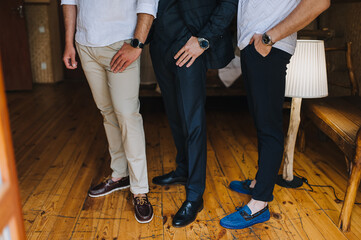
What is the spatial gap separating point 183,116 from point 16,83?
3757 millimetres

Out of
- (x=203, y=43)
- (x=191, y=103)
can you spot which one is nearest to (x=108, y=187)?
(x=191, y=103)

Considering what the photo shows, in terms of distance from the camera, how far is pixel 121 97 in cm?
157

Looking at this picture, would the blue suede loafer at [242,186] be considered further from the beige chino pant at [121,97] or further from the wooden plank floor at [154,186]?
the beige chino pant at [121,97]

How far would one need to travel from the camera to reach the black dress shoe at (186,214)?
1573 mm

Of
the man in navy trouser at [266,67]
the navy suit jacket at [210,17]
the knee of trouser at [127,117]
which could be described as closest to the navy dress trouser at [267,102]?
the man in navy trouser at [266,67]

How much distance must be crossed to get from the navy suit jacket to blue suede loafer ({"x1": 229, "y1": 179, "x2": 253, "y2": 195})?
75 cm

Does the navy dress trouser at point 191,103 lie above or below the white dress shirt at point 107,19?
below

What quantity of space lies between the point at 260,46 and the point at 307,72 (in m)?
0.50

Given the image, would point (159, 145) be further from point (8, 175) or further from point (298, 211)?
point (8, 175)

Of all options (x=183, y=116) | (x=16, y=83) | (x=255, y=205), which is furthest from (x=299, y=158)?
(x=16, y=83)

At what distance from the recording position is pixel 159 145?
8.64 ft

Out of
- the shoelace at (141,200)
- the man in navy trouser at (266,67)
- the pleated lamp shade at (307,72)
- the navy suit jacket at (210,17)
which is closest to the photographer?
the man in navy trouser at (266,67)

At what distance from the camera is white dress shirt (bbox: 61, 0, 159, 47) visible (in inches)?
57.7

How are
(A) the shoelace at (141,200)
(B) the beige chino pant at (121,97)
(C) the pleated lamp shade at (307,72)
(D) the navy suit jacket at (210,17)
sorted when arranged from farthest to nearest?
(C) the pleated lamp shade at (307,72), (A) the shoelace at (141,200), (B) the beige chino pant at (121,97), (D) the navy suit jacket at (210,17)
